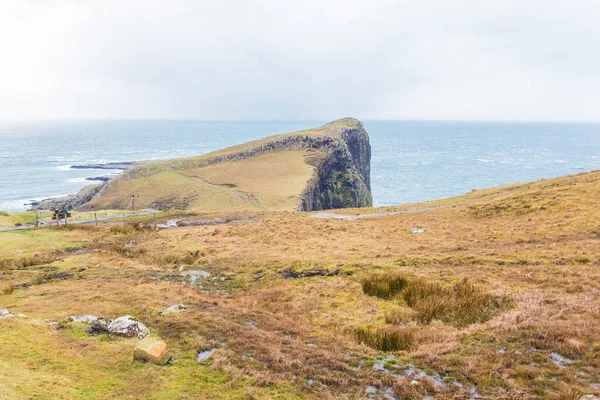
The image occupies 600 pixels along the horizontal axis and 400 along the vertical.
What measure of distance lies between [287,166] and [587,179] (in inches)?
3255

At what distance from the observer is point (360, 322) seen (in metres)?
15.5

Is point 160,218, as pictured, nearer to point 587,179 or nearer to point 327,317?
point 327,317

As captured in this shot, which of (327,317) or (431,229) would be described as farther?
(431,229)

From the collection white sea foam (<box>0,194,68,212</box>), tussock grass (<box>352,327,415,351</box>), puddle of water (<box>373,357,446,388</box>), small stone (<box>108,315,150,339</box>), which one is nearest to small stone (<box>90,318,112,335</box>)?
small stone (<box>108,315,150,339</box>)

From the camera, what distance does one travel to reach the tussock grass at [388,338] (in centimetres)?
1268

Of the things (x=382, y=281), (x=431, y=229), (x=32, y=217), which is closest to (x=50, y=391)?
(x=382, y=281)

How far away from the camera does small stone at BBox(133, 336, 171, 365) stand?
10898mm

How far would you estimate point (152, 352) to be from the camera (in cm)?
1096

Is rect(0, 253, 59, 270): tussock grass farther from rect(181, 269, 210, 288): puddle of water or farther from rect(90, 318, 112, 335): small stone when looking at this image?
rect(90, 318, 112, 335): small stone

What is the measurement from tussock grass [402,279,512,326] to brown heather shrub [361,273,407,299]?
930 millimetres

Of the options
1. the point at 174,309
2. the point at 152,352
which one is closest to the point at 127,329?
the point at 152,352

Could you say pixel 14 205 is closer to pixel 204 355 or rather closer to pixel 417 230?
pixel 417 230

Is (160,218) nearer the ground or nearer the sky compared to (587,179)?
nearer the ground

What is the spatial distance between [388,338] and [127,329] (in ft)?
32.3
